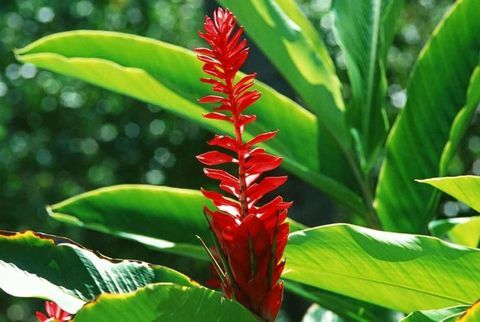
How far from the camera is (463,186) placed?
1104mm

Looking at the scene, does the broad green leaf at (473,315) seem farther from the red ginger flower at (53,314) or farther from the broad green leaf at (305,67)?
the broad green leaf at (305,67)

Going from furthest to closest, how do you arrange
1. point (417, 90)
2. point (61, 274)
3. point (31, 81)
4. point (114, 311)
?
point (31, 81) < point (417, 90) < point (61, 274) < point (114, 311)

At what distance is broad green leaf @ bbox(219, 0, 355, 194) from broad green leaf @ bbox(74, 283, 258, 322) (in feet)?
2.66

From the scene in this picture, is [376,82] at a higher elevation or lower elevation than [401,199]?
higher

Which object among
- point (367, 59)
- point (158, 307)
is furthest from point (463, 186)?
point (367, 59)

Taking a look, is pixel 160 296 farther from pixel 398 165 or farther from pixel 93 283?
pixel 398 165

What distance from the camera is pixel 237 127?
0.92m

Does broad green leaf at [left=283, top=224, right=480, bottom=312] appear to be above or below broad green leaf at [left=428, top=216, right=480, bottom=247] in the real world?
above

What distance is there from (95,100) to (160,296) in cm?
1407

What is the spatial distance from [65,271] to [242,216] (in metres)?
0.17

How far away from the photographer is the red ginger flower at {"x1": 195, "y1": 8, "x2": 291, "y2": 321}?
0.86 m

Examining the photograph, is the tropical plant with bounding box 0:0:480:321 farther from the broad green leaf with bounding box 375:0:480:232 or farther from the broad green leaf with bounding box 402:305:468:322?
the broad green leaf with bounding box 402:305:468:322

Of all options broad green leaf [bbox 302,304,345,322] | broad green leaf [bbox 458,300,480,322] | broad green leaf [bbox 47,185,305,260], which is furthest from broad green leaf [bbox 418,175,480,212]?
broad green leaf [bbox 302,304,345,322]

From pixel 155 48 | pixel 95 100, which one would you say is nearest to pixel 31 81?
pixel 95 100
